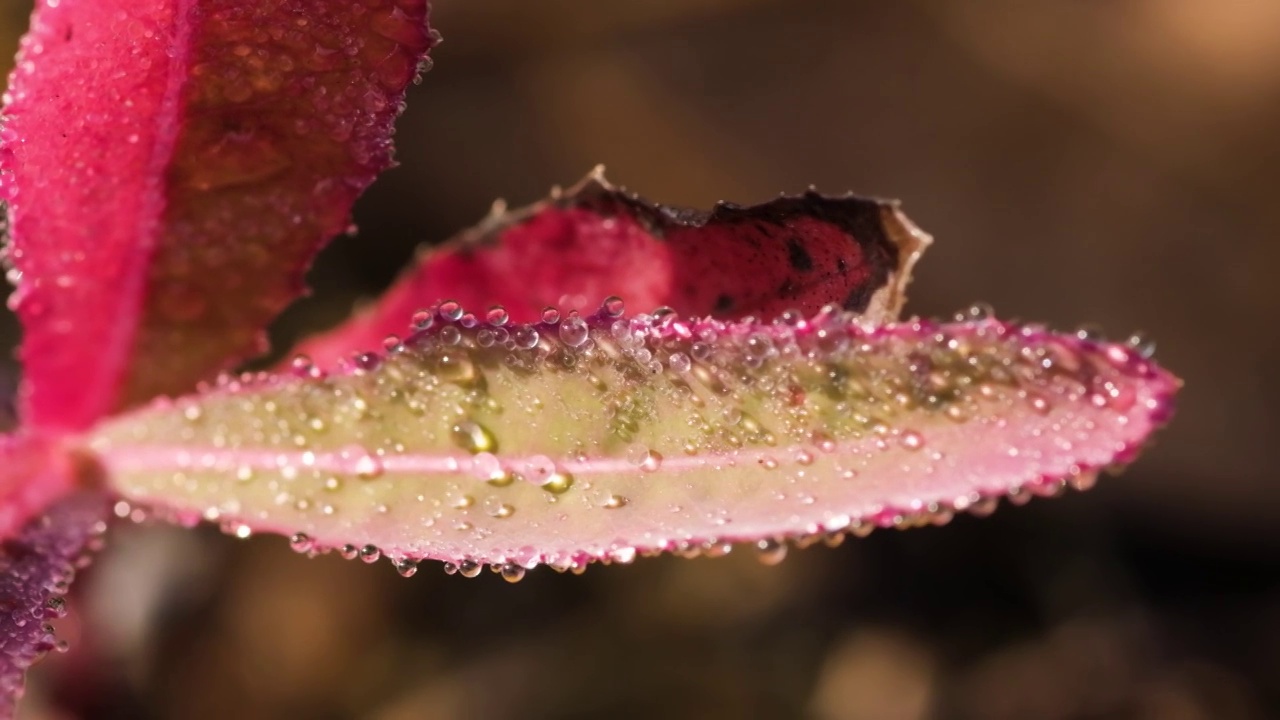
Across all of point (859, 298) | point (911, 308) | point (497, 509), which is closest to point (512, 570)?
point (497, 509)

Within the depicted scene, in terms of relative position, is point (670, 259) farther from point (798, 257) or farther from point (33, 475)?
point (33, 475)

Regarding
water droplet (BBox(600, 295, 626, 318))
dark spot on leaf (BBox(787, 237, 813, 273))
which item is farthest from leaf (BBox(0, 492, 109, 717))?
dark spot on leaf (BBox(787, 237, 813, 273))

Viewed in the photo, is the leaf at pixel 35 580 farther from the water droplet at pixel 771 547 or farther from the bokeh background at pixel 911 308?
the bokeh background at pixel 911 308

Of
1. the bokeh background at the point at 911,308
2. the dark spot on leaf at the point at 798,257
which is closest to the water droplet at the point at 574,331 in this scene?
the dark spot on leaf at the point at 798,257

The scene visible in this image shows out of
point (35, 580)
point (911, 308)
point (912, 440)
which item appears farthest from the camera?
point (911, 308)

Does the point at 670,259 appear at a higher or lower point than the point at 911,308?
higher

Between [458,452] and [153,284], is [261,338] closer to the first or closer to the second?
[153,284]

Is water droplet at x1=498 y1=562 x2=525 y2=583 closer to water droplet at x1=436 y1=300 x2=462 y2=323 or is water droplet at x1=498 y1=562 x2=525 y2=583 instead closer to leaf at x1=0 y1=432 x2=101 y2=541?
water droplet at x1=436 y1=300 x2=462 y2=323
